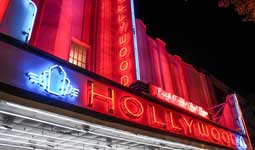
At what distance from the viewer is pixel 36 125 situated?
22.1ft

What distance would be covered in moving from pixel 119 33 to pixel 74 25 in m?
2.11

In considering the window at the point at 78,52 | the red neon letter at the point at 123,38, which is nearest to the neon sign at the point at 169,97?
the red neon letter at the point at 123,38

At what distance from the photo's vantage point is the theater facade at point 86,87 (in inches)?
249

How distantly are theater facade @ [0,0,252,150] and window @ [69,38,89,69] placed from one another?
0.14 ft

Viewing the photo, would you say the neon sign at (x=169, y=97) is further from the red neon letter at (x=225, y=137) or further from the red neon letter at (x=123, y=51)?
the red neon letter at (x=123, y=51)

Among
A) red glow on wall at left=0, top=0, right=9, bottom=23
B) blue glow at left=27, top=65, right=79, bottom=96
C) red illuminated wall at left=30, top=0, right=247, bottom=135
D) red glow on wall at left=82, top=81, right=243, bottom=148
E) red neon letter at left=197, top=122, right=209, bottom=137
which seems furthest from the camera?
red neon letter at left=197, top=122, right=209, bottom=137

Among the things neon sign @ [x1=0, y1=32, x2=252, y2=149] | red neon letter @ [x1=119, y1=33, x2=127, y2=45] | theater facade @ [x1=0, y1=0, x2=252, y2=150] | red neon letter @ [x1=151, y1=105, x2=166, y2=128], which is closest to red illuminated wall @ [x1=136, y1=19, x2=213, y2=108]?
→ theater facade @ [x1=0, y1=0, x2=252, y2=150]

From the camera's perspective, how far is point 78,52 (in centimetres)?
1187

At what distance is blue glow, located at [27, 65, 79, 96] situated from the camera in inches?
256

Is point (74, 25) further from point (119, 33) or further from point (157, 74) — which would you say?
point (157, 74)

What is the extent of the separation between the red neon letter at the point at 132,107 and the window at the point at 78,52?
358 cm

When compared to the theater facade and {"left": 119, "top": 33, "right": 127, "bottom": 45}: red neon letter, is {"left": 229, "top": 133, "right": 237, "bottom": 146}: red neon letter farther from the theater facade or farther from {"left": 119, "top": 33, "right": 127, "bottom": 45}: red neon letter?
{"left": 119, "top": 33, "right": 127, "bottom": 45}: red neon letter

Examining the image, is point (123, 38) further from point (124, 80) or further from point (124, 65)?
point (124, 80)

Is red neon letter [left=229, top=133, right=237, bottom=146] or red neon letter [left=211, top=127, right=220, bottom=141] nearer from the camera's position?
red neon letter [left=211, top=127, right=220, bottom=141]
